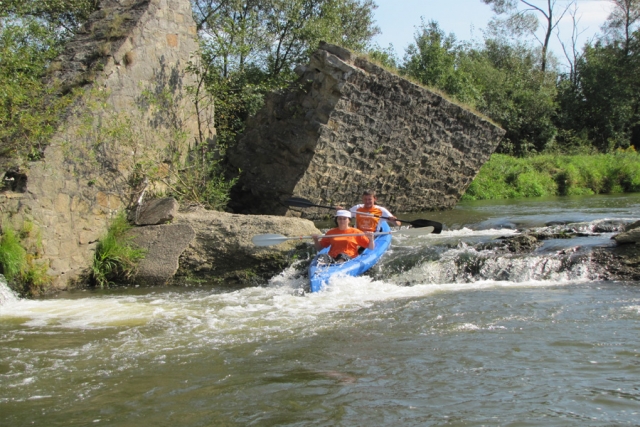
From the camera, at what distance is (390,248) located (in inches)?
357

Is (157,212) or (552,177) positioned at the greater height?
(552,177)

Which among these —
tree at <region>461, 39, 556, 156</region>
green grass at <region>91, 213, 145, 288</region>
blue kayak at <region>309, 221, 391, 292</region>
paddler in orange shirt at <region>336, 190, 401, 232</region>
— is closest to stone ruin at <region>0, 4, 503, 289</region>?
green grass at <region>91, 213, 145, 288</region>

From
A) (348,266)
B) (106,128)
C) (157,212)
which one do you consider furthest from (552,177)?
(106,128)

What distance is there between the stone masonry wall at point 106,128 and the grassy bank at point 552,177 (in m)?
10.8

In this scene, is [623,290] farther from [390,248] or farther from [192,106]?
Answer: [192,106]

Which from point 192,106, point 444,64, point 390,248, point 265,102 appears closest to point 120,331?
point 390,248

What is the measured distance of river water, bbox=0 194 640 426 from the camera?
11.8 feet

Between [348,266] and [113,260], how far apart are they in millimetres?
3125

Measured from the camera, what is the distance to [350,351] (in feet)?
15.6

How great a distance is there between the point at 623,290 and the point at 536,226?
442cm

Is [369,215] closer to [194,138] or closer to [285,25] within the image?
[194,138]

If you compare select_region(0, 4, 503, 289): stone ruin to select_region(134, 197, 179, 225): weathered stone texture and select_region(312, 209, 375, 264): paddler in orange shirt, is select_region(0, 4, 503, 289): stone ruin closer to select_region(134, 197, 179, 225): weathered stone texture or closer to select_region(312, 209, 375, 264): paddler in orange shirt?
select_region(134, 197, 179, 225): weathered stone texture

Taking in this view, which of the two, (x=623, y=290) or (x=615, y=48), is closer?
(x=623, y=290)

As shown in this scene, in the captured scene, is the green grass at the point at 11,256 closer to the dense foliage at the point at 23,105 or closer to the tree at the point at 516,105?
Result: the dense foliage at the point at 23,105
